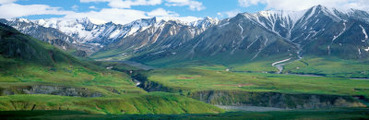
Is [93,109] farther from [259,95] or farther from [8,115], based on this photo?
[259,95]

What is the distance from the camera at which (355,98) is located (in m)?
173

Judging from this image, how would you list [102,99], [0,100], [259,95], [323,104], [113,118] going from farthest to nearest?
[259,95] < [323,104] < [102,99] < [0,100] < [113,118]

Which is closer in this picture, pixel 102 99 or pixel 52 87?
pixel 102 99

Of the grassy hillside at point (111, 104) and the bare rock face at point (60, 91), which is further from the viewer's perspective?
the bare rock face at point (60, 91)

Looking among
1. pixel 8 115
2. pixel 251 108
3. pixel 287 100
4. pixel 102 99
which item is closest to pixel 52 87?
pixel 102 99

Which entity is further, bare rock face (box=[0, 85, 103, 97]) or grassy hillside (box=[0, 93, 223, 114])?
bare rock face (box=[0, 85, 103, 97])

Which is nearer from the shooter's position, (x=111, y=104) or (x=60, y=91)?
(x=111, y=104)

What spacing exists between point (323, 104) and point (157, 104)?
270 ft

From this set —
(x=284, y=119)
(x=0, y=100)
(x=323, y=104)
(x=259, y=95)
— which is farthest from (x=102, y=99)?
(x=323, y=104)

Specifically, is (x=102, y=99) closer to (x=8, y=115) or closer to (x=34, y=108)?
(x=34, y=108)

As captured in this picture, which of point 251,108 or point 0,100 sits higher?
point 0,100

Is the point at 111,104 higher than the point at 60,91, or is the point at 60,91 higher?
the point at 60,91

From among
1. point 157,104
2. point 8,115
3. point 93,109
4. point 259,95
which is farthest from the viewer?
point 259,95

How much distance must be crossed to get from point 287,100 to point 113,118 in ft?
342
